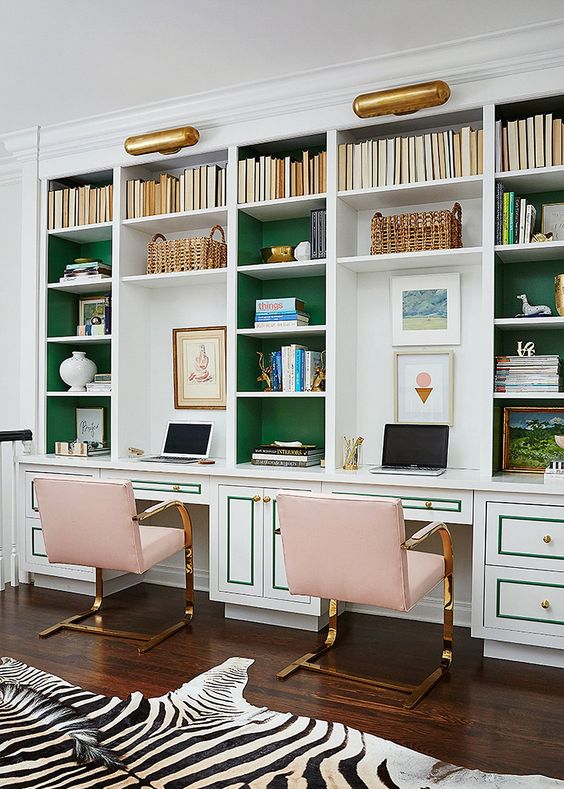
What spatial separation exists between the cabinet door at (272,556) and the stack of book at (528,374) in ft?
4.24

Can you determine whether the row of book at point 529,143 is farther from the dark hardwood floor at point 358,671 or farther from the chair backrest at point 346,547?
the dark hardwood floor at point 358,671

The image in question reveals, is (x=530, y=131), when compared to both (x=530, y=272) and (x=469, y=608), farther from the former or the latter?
(x=469, y=608)

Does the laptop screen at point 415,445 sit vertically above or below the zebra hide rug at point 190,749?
above

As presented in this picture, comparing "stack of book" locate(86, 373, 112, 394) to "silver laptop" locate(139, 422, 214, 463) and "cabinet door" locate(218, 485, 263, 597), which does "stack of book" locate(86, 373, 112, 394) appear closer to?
"silver laptop" locate(139, 422, 214, 463)

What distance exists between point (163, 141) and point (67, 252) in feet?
4.23

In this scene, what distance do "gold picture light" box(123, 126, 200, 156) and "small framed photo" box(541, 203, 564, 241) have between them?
200cm

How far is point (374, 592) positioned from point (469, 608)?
46.9 inches

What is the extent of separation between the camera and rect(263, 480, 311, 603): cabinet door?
3971mm

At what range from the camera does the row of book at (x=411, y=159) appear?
3.77 meters

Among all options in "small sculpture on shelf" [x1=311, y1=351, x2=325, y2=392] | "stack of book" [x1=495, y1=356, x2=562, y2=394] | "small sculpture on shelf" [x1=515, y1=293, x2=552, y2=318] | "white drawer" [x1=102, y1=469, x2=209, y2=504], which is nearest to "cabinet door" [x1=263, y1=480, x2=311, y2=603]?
"white drawer" [x1=102, y1=469, x2=209, y2=504]

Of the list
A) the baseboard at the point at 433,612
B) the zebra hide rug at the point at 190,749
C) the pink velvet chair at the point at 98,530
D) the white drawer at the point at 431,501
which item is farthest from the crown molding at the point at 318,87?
the zebra hide rug at the point at 190,749

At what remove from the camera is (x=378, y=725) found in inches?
111

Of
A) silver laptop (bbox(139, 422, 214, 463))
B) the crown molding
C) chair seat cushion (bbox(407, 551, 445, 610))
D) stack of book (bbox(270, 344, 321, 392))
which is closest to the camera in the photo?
chair seat cushion (bbox(407, 551, 445, 610))

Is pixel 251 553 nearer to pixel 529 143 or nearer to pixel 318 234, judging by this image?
pixel 318 234
